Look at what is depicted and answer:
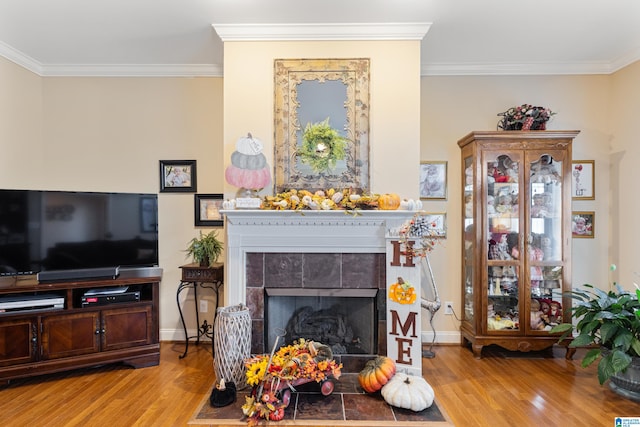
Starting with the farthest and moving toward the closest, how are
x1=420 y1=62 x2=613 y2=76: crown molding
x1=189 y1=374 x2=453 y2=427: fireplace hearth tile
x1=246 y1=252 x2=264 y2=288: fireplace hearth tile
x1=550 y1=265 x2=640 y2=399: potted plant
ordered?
x1=420 y1=62 x2=613 y2=76: crown molding, x1=246 y1=252 x2=264 y2=288: fireplace hearth tile, x1=550 y1=265 x2=640 y2=399: potted plant, x1=189 y1=374 x2=453 y2=427: fireplace hearth tile

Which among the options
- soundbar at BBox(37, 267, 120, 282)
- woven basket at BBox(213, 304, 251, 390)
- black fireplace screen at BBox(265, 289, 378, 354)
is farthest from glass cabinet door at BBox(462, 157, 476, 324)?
soundbar at BBox(37, 267, 120, 282)

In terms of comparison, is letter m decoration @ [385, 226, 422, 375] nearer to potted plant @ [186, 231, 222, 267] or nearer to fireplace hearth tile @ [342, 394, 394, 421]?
fireplace hearth tile @ [342, 394, 394, 421]

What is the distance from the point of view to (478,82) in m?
3.51

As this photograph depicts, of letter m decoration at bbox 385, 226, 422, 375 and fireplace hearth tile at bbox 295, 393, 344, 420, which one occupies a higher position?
letter m decoration at bbox 385, 226, 422, 375

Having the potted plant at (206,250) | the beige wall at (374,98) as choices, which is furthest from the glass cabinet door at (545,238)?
the potted plant at (206,250)

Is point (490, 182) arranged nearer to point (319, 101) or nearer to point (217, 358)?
point (319, 101)

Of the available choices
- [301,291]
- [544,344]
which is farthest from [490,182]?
[301,291]

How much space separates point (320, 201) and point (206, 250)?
1.28 metres

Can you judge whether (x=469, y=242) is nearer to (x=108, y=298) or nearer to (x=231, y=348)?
(x=231, y=348)

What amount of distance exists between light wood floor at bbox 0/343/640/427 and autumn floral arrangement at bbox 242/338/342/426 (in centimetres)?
45

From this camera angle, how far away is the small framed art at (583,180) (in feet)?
11.4

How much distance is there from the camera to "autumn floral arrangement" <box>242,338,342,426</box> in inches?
84.8

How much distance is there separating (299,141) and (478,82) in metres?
2.02

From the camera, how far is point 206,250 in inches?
126
